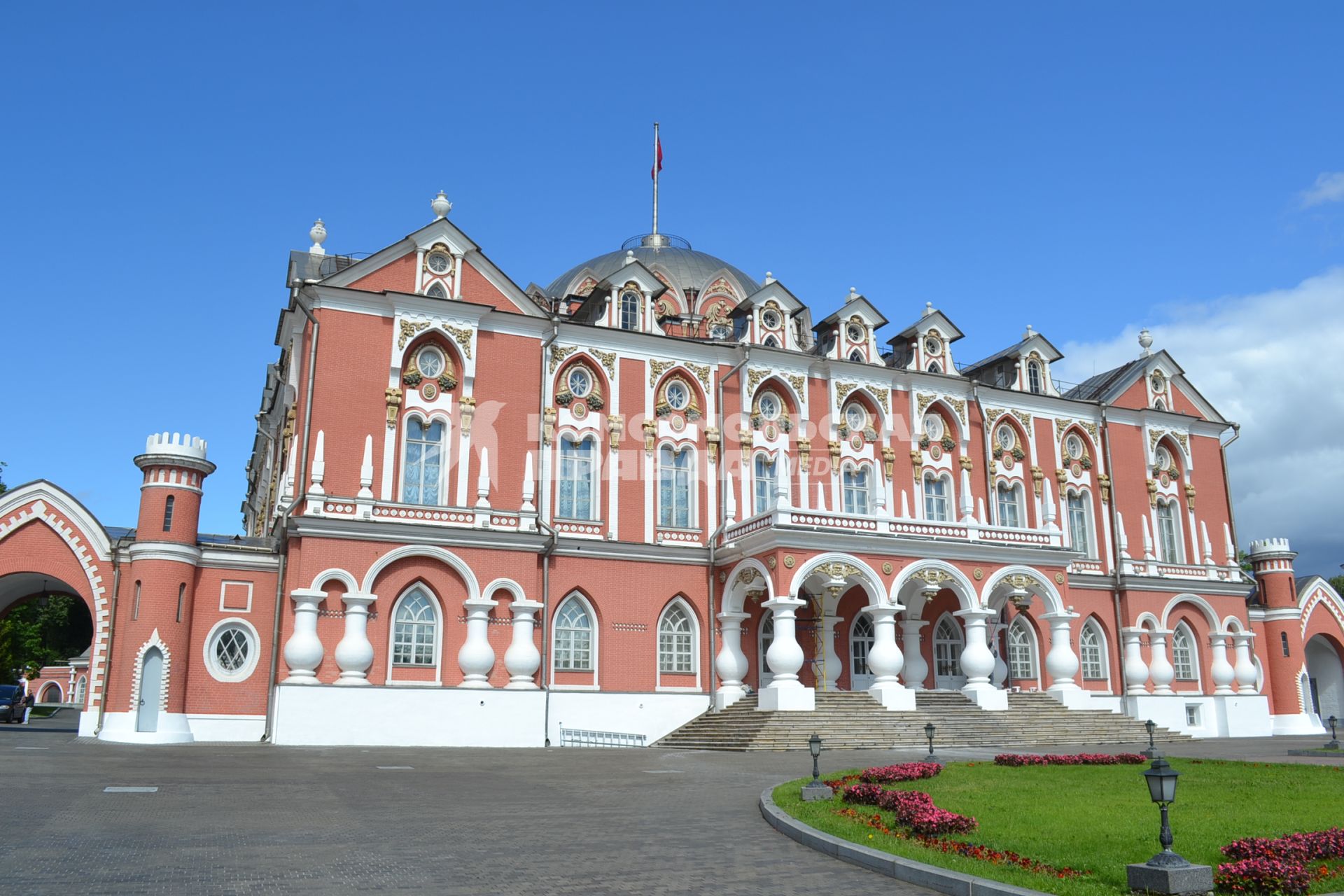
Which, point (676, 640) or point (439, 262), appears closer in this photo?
point (439, 262)

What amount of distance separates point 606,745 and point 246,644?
10.1 m

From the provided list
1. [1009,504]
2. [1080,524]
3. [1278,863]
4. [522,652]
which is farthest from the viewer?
[1080,524]

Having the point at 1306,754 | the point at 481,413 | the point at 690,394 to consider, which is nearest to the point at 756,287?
the point at 690,394

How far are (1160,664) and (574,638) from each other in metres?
21.6

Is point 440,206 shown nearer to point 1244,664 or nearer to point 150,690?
point 150,690

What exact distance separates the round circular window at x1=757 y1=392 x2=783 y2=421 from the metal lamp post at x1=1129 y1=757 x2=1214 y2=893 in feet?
91.0

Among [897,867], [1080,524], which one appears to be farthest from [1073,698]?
[897,867]

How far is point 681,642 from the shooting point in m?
34.0

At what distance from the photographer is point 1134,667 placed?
39.4 metres

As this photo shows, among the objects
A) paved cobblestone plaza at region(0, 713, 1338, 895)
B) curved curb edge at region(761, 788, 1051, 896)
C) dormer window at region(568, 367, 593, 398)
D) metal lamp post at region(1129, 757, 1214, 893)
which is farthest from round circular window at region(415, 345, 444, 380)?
metal lamp post at region(1129, 757, 1214, 893)

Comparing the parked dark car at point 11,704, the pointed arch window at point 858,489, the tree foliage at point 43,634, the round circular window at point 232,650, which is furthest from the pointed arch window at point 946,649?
the tree foliage at point 43,634

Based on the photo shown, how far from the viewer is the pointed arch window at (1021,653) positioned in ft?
128

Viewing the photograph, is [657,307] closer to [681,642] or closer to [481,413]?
[481,413]

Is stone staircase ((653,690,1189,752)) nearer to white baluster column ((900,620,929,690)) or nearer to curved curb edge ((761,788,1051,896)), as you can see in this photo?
white baluster column ((900,620,929,690))
